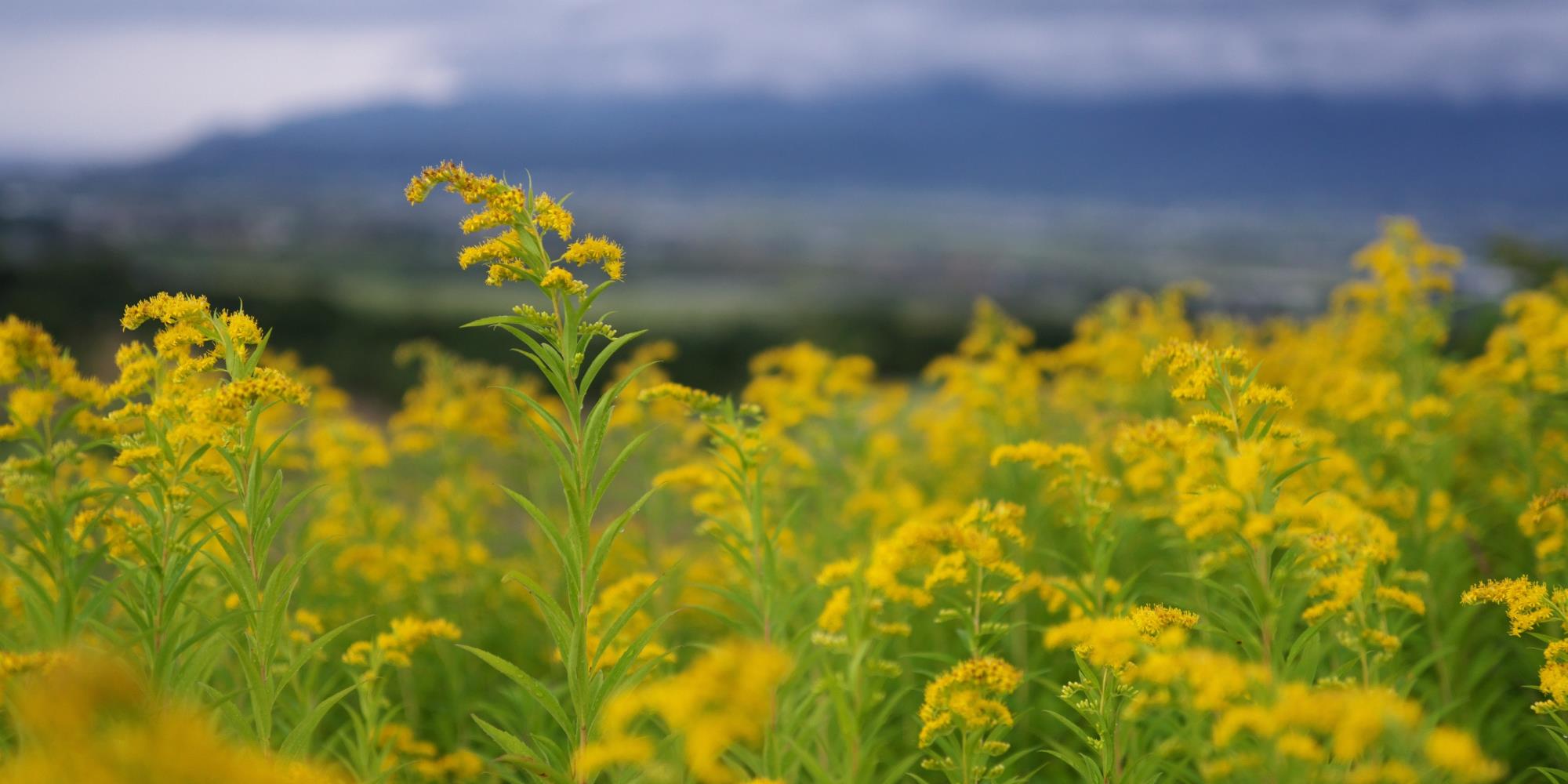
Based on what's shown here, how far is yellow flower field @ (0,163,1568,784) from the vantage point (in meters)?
2.83

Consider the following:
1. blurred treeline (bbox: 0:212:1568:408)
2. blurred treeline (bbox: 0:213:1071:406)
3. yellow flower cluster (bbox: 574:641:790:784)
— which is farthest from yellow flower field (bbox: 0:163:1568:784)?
blurred treeline (bbox: 0:213:1071:406)

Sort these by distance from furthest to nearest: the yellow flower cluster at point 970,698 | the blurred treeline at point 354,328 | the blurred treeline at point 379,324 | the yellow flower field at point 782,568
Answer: the blurred treeline at point 354,328 → the blurred treeline at point 379,324 → the yellow flower cluster at point 970,698 → the yellow flower field at point 782,568

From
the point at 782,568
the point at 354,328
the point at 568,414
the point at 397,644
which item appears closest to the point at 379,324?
the point at 354,328

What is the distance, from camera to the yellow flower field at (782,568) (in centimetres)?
283

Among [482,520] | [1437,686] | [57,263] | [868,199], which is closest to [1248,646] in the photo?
[1437,686]

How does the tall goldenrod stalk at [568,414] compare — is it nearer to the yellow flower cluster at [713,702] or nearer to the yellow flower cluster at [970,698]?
the yellow flower cluster at [970,698]

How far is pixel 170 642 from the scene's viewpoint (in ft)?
10.6

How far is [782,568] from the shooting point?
5.53 metres

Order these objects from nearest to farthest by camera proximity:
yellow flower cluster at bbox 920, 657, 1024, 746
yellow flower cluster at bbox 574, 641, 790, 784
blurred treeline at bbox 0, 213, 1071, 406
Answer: yellow flower cluster at bbox 574, 641, 790, 784 < yellow flower cluster at bbox 920, 657, 1024, 746 < blurred treeline at bbox 0, 213, 1071, 406

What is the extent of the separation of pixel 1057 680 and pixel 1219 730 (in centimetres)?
380

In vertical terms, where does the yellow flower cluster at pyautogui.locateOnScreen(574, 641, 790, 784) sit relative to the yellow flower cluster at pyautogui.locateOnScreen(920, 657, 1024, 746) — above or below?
above

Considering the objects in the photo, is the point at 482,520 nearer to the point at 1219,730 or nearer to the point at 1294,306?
the point at 1219,730

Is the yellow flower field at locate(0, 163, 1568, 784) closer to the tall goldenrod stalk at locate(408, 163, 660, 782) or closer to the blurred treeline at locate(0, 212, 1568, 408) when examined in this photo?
the tall goldenrod stalk at locate(408, 163, 660, 782)

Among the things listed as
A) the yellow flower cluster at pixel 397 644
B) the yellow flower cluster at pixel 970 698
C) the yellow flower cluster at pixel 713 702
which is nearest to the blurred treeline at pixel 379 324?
the yellow flower cluster at pixel 397 644
